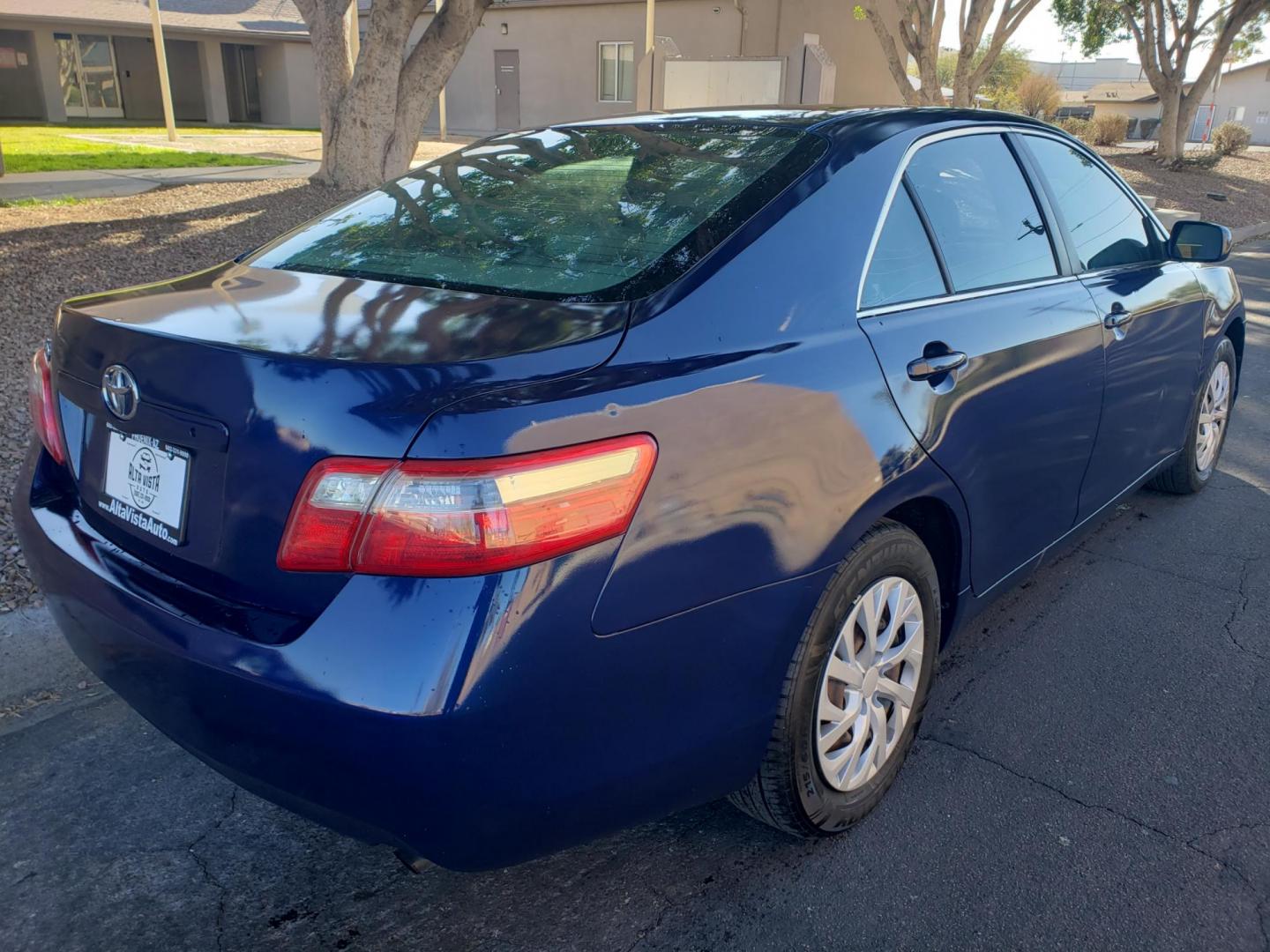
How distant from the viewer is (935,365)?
2.49 m

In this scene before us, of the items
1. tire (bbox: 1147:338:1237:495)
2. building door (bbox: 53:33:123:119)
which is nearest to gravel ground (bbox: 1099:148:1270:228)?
tire (bbox: 1147:338:1237:495)

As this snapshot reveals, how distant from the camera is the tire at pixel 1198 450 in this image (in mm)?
4508

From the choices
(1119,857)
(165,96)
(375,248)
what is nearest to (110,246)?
(375,248)

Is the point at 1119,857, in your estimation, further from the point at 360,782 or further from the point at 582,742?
the point at 360,782

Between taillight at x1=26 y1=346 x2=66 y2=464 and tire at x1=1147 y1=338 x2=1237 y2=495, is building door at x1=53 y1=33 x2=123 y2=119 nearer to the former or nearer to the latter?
taillight at x1=26 y1=346 x2=66 y2=464

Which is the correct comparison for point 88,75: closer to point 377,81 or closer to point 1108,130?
point 377,81

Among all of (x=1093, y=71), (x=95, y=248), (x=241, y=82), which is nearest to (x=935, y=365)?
(x=95, y=248)

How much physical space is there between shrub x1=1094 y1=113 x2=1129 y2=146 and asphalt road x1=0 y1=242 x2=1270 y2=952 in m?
30.5

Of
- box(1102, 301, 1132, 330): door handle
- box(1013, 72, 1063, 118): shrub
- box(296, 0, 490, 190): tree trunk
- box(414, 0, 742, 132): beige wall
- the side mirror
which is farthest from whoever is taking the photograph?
box(1013, 72, 1063, 118): shrub

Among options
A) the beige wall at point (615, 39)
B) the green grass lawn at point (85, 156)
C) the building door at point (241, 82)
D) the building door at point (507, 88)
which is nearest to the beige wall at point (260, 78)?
the building door at point (241, 82)

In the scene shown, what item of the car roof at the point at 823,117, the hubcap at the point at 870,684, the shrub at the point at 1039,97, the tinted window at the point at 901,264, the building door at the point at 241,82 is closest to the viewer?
the hubcap at the point at 870,684

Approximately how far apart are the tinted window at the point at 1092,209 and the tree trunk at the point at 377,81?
813 centimetres

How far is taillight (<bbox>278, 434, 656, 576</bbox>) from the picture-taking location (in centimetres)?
170

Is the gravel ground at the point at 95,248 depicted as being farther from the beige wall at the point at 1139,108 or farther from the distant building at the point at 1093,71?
the distant building at the point at 1093,71
